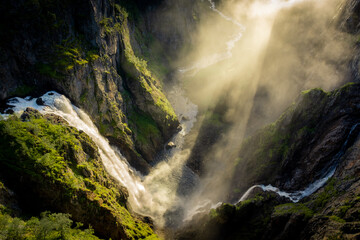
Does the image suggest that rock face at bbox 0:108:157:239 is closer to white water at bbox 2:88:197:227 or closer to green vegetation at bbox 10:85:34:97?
white water at bbox 2:88:197:227

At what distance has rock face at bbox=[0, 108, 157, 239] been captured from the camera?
23.1m

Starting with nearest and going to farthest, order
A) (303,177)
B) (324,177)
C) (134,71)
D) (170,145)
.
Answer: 1. (324,177)
2. (303,177)
3. (134,71)
4. (170,145)

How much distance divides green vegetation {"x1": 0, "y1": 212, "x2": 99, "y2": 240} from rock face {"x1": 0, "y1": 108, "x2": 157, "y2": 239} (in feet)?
10.1

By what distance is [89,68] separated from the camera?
42.6 m

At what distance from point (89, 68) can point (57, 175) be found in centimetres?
2493

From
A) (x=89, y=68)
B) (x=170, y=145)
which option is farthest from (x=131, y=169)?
(x=89, y=68)

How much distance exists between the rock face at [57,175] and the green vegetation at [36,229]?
10.1 feet

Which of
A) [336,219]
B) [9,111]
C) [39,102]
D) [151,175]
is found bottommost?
[336,219]

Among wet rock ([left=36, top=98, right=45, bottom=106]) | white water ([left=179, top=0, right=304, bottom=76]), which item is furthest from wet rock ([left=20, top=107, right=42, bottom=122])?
white water ([left=179, top=0, right=304, bottom=76])

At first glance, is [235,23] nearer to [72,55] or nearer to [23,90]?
[72,55]

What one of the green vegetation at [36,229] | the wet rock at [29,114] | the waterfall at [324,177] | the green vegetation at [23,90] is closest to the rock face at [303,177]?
the waterfall at [324,177]

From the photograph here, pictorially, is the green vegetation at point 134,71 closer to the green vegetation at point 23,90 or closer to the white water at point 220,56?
the green vegetation at point 23,90

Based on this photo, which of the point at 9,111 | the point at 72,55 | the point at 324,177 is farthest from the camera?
the point at 72,55

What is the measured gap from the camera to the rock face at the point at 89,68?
109 feet
